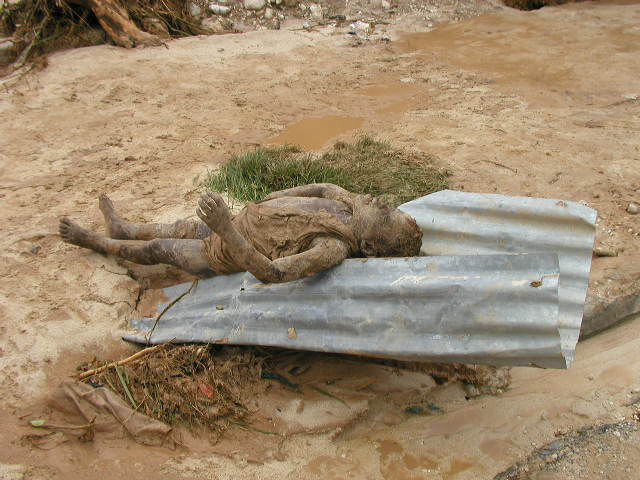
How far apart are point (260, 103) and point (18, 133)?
2420 mm

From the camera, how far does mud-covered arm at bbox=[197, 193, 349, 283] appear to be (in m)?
2.77

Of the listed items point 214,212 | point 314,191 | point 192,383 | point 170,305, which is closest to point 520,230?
point 314,191

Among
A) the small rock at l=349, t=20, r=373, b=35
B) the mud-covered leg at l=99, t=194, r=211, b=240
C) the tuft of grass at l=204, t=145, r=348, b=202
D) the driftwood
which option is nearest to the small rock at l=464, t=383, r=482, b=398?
the mud-covered leg at l=99, t=194, r=211, b=240

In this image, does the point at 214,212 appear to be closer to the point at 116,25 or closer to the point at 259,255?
the point at 259,255

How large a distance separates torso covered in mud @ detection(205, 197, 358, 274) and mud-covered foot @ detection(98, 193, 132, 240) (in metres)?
0.78

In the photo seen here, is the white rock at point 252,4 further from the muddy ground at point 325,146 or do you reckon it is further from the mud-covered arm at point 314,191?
the mud-covered arm at point 314,191

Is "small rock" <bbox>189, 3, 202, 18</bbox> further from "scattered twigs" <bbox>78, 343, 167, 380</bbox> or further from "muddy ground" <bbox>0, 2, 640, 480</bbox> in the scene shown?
"scattered twigs" <bbox>78, 343, 167, 380</bbox>

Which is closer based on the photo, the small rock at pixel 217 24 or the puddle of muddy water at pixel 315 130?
the puddle of muddy water at pixel 315 130

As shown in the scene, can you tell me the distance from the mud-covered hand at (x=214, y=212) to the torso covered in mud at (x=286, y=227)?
1.38ft

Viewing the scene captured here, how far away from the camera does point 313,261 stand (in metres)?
2.91

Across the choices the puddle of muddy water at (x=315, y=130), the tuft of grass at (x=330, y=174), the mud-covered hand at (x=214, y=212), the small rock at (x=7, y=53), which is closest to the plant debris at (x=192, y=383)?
the mud-covered hand at (x=214, y=212)

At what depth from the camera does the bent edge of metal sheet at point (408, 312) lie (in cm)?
251

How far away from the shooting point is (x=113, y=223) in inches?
155

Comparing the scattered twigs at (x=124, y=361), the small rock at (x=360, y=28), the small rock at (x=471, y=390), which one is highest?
the small rock at (x=360, y=28)
